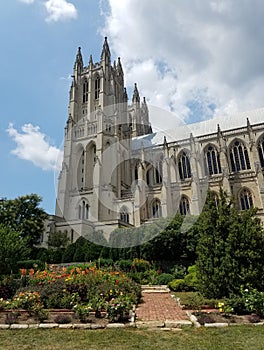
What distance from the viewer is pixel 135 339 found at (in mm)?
6387

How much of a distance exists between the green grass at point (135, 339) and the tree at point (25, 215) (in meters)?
27.9

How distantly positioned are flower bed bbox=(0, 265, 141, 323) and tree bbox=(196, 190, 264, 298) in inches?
139

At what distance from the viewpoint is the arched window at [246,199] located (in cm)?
3906

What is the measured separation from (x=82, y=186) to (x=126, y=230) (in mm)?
17847

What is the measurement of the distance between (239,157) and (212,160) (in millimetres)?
4269

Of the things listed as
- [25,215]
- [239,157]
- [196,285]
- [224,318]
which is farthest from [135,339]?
[239,157]

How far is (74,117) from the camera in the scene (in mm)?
51500

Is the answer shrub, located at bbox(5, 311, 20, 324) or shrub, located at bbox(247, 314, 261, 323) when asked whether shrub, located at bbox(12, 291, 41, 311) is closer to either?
shrub, located at bbox(5, 311, 20, 324)

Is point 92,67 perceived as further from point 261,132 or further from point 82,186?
point 261,132

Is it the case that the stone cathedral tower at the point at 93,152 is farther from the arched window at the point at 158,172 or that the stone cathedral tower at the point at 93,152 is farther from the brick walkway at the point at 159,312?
the brick walkway at the point at 159,312

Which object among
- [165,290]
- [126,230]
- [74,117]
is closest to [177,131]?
[74,117]

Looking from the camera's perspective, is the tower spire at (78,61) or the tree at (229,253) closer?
the tree at (229,253)

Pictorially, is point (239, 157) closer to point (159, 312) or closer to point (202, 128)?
point (202, 128)

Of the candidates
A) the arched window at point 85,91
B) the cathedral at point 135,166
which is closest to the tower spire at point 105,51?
the cathedral at point 135,166
